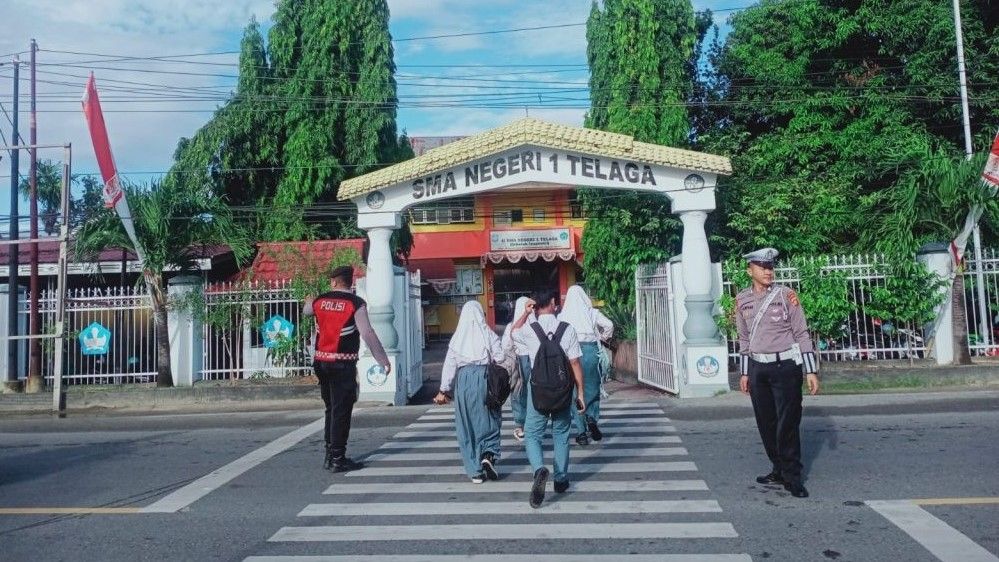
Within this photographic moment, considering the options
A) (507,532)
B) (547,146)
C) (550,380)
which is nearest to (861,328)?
(547,146)

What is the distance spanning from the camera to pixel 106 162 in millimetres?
12844

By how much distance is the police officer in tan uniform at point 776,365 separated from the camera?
19.0 feet

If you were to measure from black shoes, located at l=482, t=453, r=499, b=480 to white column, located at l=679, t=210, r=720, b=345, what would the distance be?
626cm

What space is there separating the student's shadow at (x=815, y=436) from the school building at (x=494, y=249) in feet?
68.8

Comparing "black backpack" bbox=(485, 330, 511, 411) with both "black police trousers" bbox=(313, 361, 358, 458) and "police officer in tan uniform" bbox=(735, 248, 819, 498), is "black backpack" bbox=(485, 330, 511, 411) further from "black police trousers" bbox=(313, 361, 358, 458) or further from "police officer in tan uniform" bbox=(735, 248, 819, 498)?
"police officer in tan uniform" bbox=(735, 248, 819, 498)

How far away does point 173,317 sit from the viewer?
13.7 meters

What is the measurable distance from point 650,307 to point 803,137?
Answer: 289 inches

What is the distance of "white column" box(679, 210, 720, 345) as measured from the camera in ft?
38.9

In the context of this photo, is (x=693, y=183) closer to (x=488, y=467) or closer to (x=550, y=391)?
(x=488, y=467)

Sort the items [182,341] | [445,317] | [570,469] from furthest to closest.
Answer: [445,317]
[182,341]
[570,469]

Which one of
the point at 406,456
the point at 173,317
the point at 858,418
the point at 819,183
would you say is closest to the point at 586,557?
the point at 406,456

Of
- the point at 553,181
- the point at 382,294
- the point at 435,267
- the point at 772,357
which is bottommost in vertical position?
the point at 772,357

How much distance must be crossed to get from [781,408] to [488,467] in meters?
2.43

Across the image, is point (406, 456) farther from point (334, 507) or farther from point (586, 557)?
point (586, 557)
